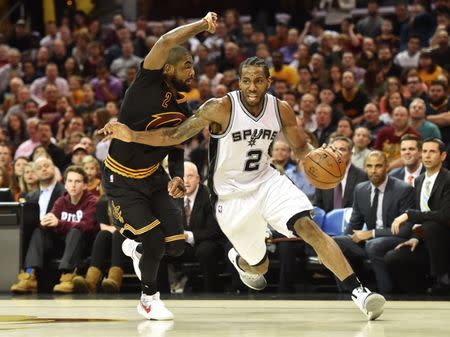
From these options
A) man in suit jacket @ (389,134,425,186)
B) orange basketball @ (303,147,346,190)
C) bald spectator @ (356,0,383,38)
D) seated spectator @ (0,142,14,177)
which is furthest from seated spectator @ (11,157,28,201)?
bald spectator @ (356,0,383,38)

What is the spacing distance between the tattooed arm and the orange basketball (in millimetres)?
636

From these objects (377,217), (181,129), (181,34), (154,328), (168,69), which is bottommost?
(377,217)

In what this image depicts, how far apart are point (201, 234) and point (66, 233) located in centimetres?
161

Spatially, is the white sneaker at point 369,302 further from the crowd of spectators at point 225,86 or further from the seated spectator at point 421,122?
the seated spectator at point 421,122

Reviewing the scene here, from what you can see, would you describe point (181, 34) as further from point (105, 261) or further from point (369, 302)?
point (105, 261)

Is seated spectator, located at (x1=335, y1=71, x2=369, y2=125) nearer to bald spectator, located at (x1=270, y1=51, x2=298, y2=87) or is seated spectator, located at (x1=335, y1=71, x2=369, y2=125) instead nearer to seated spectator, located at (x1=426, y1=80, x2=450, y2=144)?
seated spectator, located at (x1=426, y1=80, x2=450, y2=144)

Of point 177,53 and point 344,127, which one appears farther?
point 344,127

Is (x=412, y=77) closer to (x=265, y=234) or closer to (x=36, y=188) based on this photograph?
(x=36, y=188)

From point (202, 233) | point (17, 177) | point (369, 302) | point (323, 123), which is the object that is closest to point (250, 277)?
point (369, 302)

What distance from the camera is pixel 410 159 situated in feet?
33.0

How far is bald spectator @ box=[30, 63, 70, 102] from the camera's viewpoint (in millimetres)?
15633

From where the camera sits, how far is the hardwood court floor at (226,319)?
5.62 m

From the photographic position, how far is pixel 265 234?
7.01m

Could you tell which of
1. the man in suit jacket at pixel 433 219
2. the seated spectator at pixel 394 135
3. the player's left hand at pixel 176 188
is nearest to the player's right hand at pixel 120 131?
the player's left hand at pixel 176 188
